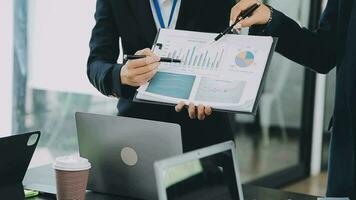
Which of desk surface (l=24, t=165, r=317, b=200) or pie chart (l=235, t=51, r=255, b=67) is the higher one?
→ pie chart (l=235, t=51, r=255, b=67)

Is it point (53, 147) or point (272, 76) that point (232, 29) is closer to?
point (53, 147)

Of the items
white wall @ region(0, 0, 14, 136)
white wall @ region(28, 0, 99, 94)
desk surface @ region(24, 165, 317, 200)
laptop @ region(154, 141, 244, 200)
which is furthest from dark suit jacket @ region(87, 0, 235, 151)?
white wall @ region(28, 0, 99, 94)

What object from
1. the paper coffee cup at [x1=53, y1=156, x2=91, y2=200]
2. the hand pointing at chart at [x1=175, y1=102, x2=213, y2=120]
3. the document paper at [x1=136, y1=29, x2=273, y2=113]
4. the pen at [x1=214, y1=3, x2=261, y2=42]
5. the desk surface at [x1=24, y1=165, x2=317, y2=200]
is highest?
the pen at [x1=214, y1=3, x2=261, y2=42]

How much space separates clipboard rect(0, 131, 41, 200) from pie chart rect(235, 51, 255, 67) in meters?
0.61

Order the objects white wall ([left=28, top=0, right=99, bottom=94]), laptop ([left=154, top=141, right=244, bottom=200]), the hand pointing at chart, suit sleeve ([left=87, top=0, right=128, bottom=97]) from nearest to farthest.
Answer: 1. laptop ([left=154, top=141, right=244, bottom=200])
2. the hand pointing at chart
3. suit sleeve ([left=87, top=0, right=128, bottom=97])
4. white wall ([left=28, top=0, right=99, bottom=94])

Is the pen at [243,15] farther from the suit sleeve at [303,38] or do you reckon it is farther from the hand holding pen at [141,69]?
the hand holding pen at [141,69]

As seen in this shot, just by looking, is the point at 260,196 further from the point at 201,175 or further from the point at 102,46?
the point at 102,46

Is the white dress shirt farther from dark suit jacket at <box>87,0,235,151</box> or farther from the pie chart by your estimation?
the pie chart

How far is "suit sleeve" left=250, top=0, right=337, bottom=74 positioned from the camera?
1.86 meters

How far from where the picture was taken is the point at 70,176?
1.54m

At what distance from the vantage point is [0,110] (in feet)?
10.3

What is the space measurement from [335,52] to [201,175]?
2.52 feet

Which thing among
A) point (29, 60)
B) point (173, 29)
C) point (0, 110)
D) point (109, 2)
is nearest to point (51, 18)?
point (29, 60)

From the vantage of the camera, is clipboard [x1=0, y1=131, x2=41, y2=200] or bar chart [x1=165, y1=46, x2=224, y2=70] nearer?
clipboard [x1=0, y1=131, x2=41, y2=200]
